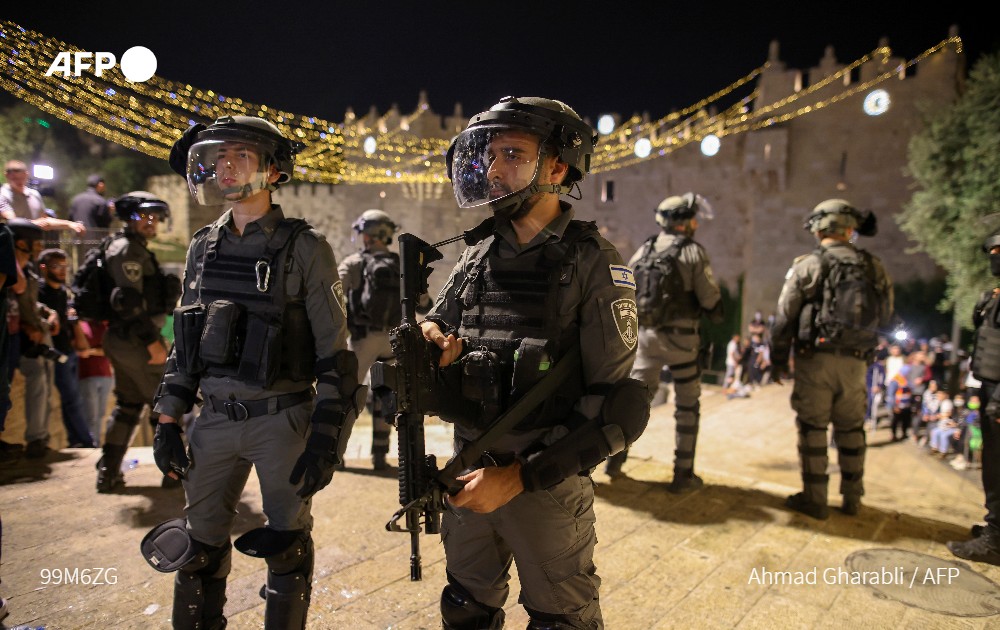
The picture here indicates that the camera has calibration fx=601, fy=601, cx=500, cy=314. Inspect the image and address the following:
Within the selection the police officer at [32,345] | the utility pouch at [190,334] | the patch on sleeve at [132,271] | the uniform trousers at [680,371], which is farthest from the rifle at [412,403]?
the police officer at [32,345]

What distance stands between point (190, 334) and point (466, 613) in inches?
61.2

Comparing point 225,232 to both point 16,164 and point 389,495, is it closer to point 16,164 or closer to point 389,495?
point 389,495

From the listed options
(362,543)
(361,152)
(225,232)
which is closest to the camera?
(225,232)

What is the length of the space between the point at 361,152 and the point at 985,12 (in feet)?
66.1

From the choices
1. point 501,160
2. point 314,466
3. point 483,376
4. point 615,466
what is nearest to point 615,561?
point 615,466

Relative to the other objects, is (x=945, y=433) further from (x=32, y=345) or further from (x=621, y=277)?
(x=32, y=345)

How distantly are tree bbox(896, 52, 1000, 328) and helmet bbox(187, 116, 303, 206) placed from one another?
Result: 44.9 feet

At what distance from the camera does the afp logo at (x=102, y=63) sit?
5.58 meters

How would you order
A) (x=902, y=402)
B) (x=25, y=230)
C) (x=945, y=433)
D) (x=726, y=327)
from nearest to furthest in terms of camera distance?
1. (x=25, y=230)
2. (x=945, y=433)
3. (x=902, y=402)
4. (x=726, y=327)

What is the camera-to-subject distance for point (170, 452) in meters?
2.46

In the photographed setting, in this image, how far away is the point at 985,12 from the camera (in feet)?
39.6

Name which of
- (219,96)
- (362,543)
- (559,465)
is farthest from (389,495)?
(219,96)

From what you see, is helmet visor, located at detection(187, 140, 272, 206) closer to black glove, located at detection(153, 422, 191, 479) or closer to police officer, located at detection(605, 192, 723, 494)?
black glove, located at detection(153, 422, 191, 479)

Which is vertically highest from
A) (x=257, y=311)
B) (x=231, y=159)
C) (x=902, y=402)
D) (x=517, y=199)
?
(x=231, y=159)
